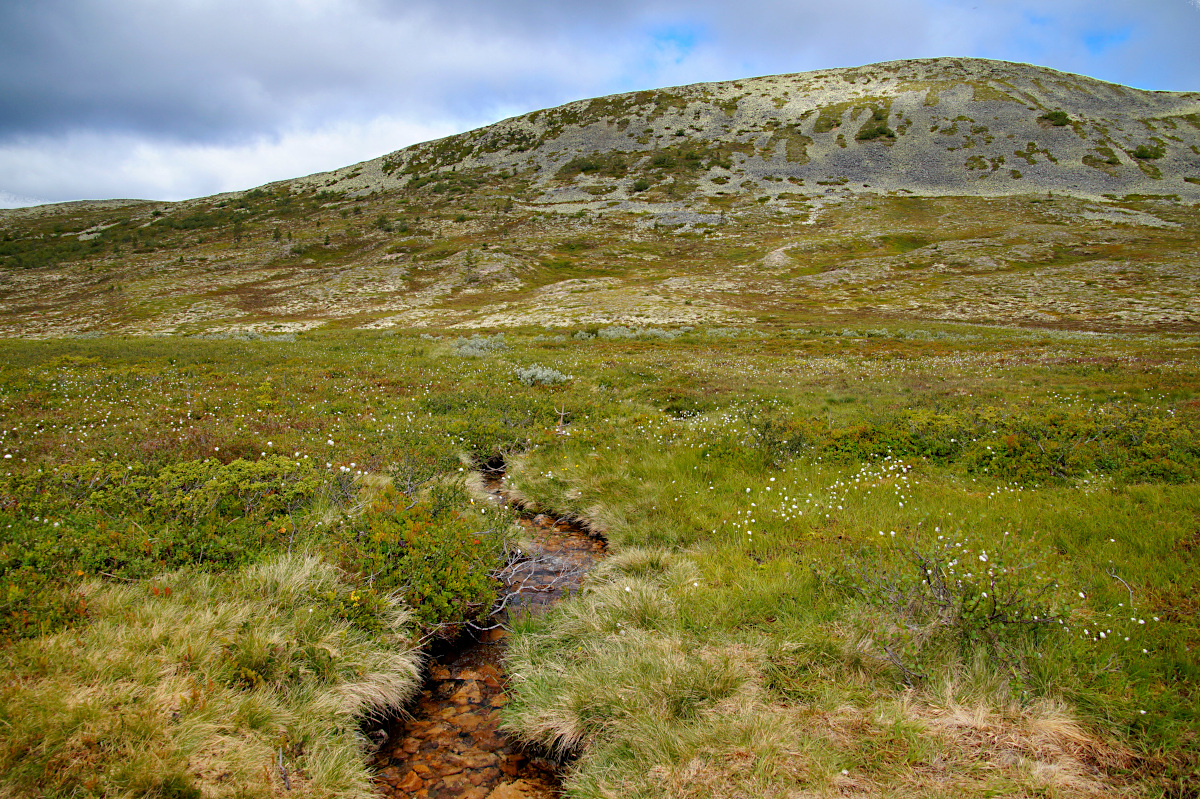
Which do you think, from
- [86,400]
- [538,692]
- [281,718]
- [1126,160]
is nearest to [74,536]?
[281,718]

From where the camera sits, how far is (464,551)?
700 centimetres

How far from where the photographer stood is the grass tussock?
3.30 metres

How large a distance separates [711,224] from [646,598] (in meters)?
104

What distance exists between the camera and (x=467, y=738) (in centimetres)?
498

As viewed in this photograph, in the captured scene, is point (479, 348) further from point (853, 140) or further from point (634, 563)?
point (853, 140)

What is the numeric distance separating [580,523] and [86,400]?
14.5m

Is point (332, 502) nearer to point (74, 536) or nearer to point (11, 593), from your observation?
point (74, 536)

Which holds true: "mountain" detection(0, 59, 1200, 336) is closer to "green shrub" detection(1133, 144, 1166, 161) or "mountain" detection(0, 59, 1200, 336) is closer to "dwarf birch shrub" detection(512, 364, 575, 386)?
"green shrub" detection(1133, 144, 1166, 161)

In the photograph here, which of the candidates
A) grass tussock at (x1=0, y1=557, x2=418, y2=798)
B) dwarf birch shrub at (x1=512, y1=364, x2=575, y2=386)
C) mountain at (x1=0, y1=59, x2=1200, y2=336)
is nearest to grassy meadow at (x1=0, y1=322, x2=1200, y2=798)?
grass tussock at (x1=0, y1=557, x2=418, y2=798)

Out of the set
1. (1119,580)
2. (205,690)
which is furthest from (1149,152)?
(205,690)

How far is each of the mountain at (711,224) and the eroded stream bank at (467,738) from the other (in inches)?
1594

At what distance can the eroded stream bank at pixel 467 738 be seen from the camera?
175 inches

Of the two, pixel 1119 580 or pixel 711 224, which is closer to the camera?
pixel 1119 580

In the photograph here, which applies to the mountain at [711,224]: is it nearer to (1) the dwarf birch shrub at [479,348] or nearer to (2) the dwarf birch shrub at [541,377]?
(1) the dwarf birch shrub at [479,348]
